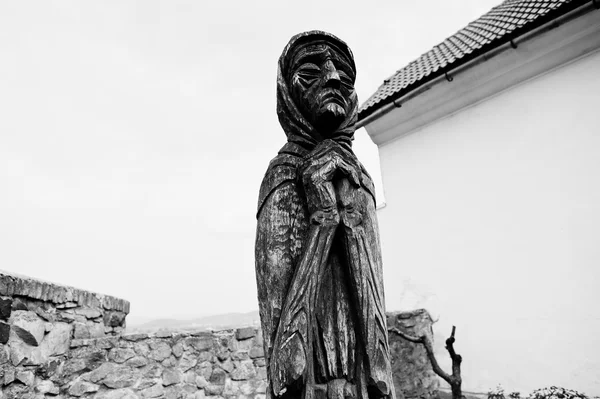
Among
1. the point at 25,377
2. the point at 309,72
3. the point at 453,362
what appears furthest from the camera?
the point at 453,362

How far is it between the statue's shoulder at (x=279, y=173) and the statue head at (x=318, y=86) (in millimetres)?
199

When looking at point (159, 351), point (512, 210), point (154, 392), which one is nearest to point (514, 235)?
point (512, 210)

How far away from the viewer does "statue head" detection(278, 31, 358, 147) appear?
208cm

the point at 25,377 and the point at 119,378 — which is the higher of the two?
the point at 25,377

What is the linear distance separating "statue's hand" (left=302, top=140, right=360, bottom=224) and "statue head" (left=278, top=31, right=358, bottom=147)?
0.53ft

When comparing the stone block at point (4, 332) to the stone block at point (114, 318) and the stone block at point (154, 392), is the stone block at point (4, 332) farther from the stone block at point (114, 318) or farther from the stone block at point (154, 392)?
the stone block at point (154, 392)

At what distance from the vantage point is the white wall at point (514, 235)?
5523 mm

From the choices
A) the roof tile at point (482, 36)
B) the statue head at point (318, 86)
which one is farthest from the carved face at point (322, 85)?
the roof tile at point (482, 36)

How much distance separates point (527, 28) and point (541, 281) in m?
4.19

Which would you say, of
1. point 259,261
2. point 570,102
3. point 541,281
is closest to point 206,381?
point 259,261

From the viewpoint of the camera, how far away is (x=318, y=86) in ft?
6.95

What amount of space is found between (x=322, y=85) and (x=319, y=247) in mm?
958

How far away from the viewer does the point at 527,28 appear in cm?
599

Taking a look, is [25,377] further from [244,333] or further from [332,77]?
[332,77]
